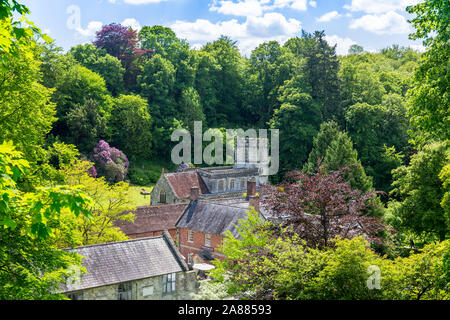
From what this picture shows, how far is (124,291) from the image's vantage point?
20656 millimetres

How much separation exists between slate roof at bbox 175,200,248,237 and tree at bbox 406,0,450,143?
1933cm

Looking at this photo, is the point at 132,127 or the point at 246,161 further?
the point at 132,127

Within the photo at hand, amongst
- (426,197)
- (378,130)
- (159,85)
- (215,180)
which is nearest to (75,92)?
(159,85)

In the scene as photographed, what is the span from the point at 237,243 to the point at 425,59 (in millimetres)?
11770

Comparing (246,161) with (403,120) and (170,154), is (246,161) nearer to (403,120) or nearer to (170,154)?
(170,154)

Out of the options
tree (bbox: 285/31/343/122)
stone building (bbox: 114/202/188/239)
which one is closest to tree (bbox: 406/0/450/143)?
stone building (bbox: 114/202/188/239)

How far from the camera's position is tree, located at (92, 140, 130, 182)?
50844 millimetres

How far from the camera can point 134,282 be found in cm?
2095

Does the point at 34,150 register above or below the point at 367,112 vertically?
below

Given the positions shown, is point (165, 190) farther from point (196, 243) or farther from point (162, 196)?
point (196, 243)

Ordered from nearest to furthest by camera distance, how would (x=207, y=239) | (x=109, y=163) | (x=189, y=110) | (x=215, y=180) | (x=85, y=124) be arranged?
(x=207, y=239) → (x=215, y=180) → (x=109, y=163) → (x=85, y=124) → (x=189, y=110)

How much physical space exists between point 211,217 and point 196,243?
229 cm
